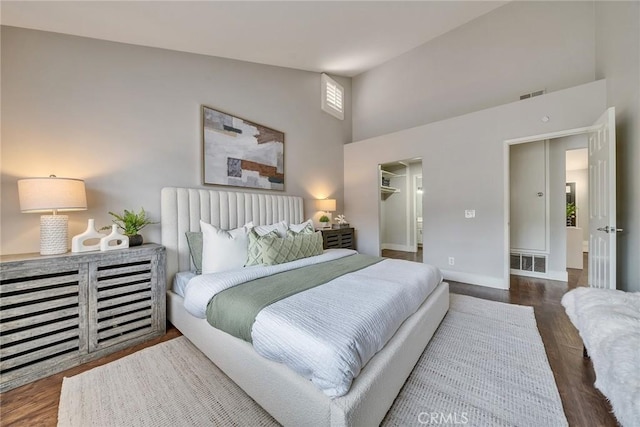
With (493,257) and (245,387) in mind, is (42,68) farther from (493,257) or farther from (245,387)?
(493,257)

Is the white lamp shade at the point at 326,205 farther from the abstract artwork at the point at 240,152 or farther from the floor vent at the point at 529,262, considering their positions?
the floor vent at the point at 529,262

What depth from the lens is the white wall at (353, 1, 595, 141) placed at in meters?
3.29

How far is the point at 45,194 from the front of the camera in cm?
175

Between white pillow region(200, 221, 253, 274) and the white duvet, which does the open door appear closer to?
the white duvet

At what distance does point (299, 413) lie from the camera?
115cm

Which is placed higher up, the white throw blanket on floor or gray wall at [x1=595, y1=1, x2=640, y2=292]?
gray wall at [x1=595, y1=1, x2=640, y2=292]

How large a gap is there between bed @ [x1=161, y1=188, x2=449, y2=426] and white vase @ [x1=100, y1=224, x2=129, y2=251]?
38 centimetres

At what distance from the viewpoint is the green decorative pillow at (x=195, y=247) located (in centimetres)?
248

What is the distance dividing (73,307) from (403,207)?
652 centimetres

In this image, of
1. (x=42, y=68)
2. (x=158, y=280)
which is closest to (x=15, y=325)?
(x=158, y=280)

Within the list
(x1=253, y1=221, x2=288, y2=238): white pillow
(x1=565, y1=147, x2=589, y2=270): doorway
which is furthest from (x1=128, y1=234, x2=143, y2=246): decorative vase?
(x1=565, y1=147, x2=589, y2=270): doorway

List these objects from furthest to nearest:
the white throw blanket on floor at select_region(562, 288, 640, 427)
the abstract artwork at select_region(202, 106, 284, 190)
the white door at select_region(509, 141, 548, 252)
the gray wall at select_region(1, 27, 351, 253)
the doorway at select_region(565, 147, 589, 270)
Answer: the doorway at select_region(565, 147, 589, 270)
the white door at select_region(509, 141, 548, 252)
the abstract artwork at select_region(202, 106, 284, 190)
the gray wall at select_region(1, 27, 351, 253)
the white throw blanket on floor at select_region(562, 288, 640, 427)

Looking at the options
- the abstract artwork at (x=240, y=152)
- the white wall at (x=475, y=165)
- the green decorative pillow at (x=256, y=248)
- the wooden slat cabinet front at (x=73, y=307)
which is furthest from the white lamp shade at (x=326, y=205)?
the wooden slat cabinet front at (x=73, y=307)

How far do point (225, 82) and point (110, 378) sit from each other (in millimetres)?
3263
